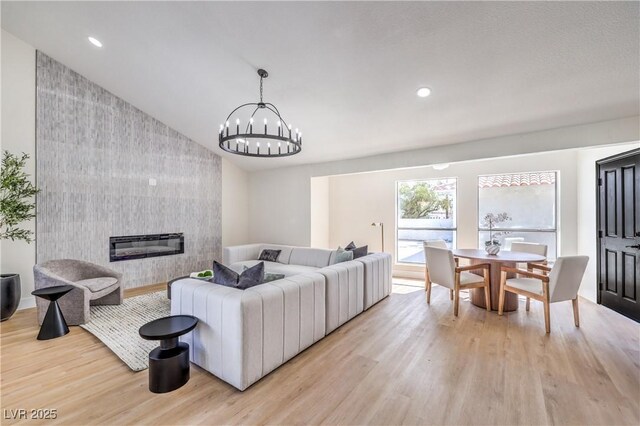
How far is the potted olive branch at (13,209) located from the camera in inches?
133

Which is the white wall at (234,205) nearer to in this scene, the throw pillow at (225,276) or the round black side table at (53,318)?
the round black side table at (53,318)

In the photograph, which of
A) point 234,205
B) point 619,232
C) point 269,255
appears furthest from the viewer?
point 234,205

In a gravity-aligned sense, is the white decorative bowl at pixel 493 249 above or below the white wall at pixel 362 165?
below

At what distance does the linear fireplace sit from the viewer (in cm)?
478

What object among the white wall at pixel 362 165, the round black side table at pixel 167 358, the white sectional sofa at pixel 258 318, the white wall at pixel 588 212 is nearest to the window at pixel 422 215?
the white wall at pixel 362 165

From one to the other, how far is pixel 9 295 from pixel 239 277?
11.0 ft

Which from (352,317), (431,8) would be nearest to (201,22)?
(431,8)

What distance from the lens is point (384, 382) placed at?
217 cm

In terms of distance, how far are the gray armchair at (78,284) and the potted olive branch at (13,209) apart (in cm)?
38

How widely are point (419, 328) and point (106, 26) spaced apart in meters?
5.25

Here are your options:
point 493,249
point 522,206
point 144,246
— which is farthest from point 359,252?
point 144,246

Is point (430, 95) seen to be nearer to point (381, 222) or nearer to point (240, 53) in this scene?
point (240, 53)

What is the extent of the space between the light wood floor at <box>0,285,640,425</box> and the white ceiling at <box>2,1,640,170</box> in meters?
2.74

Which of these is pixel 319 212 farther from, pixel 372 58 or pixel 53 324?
pixel 53 324
